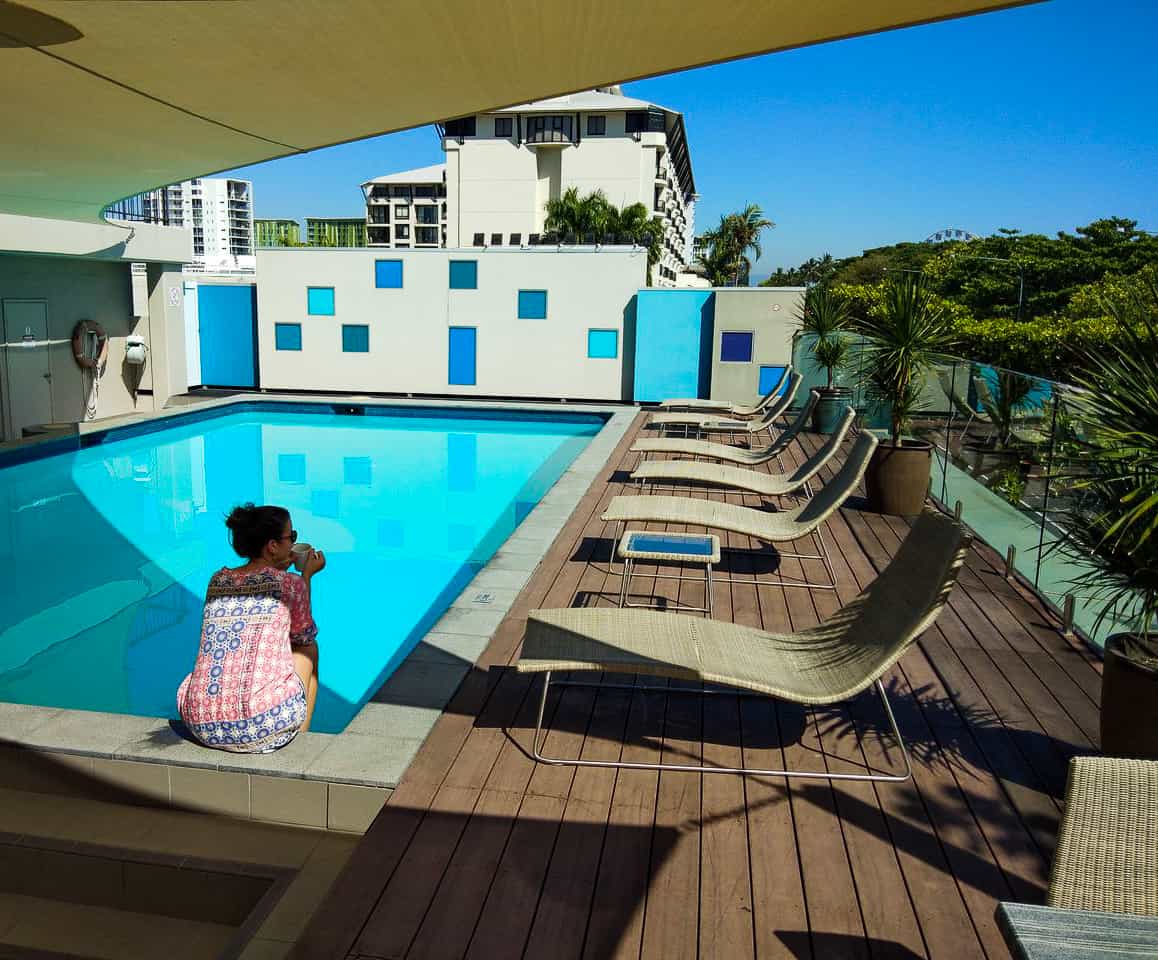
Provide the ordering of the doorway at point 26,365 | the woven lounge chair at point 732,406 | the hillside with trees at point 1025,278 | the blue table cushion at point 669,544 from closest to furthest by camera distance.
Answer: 1. the blue table cushion at point 669,544
2. the woven lounge chair at point 732,406
3. the doorway at point 26,365
4. the hillside with trees at point 1025,278

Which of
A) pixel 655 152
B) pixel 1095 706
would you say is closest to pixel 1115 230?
pixel 655 152

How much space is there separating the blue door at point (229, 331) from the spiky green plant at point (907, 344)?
13437 millimetres

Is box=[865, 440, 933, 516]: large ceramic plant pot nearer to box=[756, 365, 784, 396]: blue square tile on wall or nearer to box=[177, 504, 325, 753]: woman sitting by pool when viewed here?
box=[177, 504, 325, 753]: woman sitting by pool

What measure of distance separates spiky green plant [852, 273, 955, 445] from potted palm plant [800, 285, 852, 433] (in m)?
3.80

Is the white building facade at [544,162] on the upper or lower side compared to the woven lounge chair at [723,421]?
upper

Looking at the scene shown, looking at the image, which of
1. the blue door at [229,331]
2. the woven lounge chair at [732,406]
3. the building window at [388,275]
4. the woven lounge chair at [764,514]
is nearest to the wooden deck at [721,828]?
the woven lounge chair at [764,514]

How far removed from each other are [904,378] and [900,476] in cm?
80

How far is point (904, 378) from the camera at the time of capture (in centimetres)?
741

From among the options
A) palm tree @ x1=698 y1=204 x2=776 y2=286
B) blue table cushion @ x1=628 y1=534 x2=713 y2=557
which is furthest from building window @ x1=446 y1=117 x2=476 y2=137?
blue table cushion @ x1=628 y1=534 x2=713 y2=557

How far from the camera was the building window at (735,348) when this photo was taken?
50.9 feet

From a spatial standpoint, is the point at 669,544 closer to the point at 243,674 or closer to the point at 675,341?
the point at 243,674

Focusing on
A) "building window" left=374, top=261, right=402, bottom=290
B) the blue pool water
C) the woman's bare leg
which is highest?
"building window" left=374, top=261, right=402, bottom=290

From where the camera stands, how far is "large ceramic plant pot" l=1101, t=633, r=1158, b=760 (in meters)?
2.91

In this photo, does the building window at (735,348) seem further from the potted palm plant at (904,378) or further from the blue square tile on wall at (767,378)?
the potted palm plant at (904,378)
